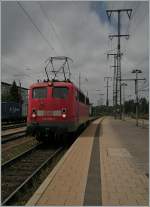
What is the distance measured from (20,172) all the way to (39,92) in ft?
21.2

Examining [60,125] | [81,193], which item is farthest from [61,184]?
[60,125]

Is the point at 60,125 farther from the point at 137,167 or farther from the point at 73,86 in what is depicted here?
the point at 137,167

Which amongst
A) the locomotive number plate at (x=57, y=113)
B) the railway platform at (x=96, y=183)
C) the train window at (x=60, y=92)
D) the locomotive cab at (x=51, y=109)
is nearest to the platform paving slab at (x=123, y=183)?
the railway platform at (x=96, y=183)

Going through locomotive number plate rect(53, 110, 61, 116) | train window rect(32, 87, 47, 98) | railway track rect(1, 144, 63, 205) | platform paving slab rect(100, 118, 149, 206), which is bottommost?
railway track rect(1, 144, 63, 205)

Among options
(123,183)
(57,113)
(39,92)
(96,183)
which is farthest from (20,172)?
(39,92)

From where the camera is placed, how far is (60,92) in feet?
50.5

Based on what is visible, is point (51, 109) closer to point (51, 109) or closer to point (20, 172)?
point (51, 109)

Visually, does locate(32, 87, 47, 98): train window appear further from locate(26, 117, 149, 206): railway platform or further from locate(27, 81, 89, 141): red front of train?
locate(26, 117, 149, 206): railway platform

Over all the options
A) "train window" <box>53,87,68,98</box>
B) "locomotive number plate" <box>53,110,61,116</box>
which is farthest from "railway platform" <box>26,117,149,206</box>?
"train window" <box>53,87,68,98</box>

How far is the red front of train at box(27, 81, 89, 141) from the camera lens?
14.7 m

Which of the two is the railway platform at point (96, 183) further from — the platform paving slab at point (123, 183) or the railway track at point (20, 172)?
the railway track at point (20, 172)

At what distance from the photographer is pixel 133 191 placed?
20.1 feet

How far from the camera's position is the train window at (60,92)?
15.3m

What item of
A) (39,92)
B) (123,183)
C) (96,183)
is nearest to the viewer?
(96,183)
